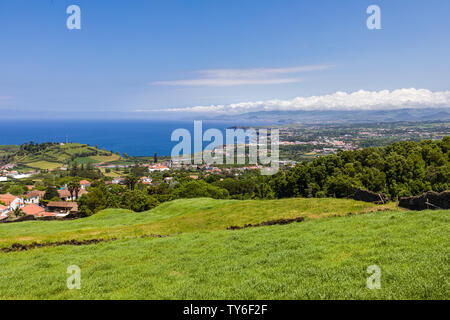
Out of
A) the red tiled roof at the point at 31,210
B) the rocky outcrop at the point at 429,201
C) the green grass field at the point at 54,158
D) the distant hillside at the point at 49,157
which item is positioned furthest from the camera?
the distant hillside at the point at 49,157

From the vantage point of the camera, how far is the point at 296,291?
269 inches

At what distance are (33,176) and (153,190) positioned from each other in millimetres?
119658

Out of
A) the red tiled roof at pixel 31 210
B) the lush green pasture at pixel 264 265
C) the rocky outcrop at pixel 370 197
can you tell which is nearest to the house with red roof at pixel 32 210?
the red tiled roof at pixel 31 210

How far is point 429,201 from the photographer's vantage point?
1537cm

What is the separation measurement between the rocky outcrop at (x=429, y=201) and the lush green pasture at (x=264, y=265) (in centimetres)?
297

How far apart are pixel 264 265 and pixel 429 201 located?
12.2 m

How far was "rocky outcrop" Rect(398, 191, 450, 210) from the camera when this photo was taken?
48.5 feet

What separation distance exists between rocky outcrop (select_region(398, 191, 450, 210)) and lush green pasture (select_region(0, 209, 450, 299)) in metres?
2.97

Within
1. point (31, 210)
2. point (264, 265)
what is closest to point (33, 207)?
point (31, 210)

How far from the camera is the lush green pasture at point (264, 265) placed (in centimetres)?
701

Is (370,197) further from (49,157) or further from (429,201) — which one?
(49,157)

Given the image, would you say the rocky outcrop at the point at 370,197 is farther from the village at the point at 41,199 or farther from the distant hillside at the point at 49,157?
the distant hillside at the point at 49,157
